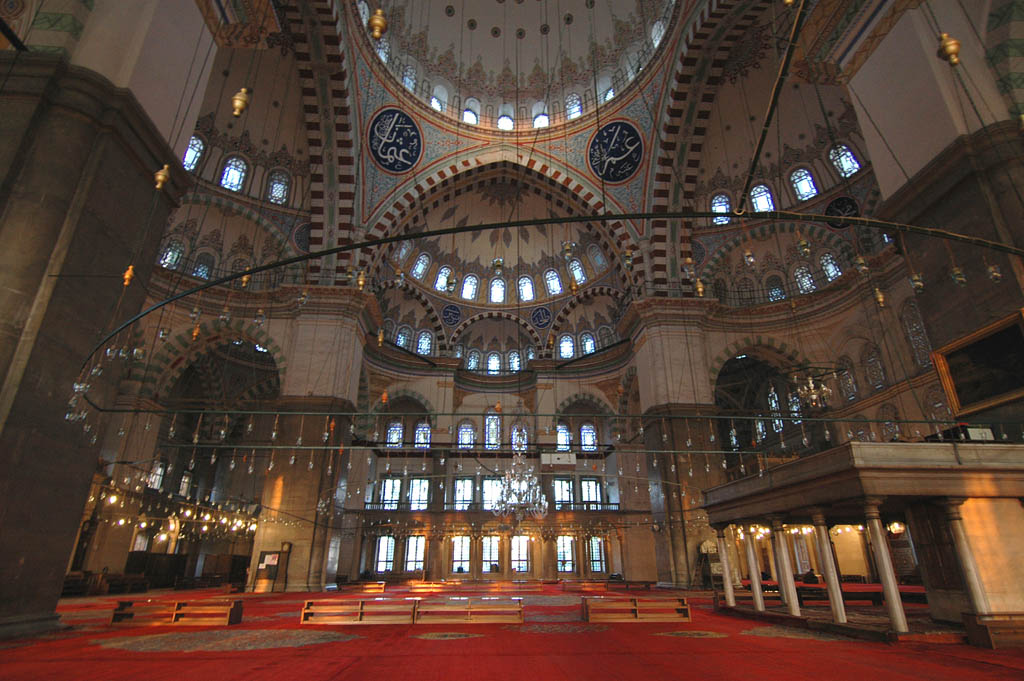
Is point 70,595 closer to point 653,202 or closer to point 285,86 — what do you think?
point 285,86

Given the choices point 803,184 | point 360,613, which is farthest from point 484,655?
point 803,184

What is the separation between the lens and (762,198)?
17.3 meters

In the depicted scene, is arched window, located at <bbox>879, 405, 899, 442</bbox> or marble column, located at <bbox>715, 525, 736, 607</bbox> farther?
arched window, located at <bbox>879, 405, 899, 442</bbox>

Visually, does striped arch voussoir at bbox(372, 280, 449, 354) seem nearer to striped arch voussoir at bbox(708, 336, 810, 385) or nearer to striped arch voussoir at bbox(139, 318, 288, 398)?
striped arch voussoir at bbox(139, 318, 288, 398)

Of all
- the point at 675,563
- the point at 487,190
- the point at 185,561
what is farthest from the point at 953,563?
the point at 185,561

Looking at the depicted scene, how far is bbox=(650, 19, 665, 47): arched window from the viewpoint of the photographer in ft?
54.0

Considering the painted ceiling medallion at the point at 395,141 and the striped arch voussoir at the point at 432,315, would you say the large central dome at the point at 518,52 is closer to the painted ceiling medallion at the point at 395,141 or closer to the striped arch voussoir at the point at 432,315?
the painted ceiling medallion at the point at 395,141

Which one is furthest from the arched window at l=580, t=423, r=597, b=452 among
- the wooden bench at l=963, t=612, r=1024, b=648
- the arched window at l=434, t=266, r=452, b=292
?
the wooden bench at l=963, t=612, r=1024, b=648

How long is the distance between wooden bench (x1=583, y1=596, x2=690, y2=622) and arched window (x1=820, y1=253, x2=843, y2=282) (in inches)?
511

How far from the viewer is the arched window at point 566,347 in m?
22.3

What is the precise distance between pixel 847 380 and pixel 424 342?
15.4 m

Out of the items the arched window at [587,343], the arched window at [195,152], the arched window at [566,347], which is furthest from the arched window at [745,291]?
the arched window at [195,152]

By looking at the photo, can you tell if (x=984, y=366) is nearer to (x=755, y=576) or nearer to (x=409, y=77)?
(x=755, y=576)

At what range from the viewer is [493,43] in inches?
746
